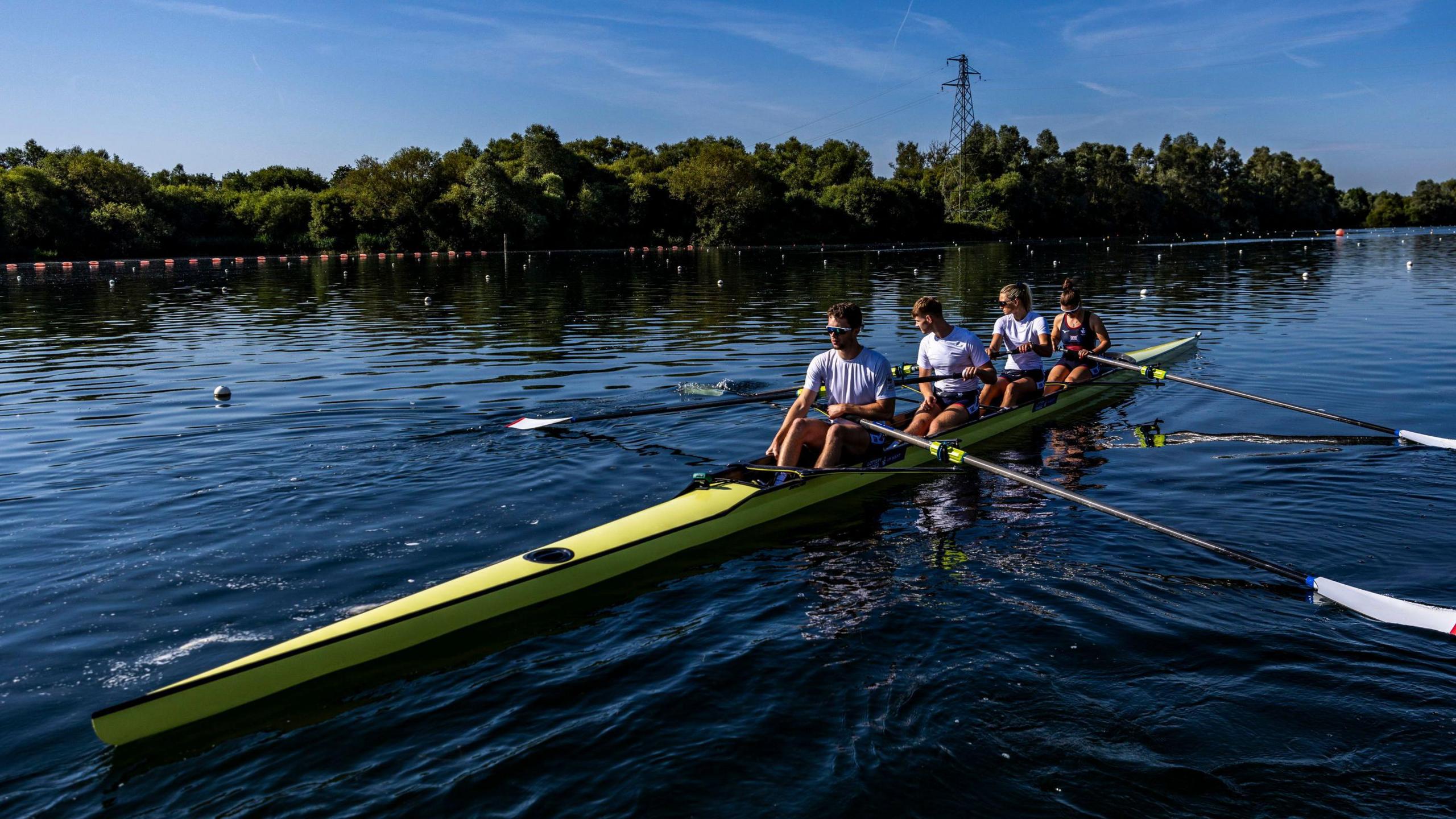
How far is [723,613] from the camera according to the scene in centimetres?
660

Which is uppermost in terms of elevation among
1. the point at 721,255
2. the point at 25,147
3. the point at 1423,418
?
the point at 25,147

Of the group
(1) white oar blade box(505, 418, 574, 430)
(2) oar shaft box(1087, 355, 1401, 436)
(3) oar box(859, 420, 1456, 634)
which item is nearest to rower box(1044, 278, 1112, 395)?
(2) oar shaft box(1087, 355, 1401, 436)

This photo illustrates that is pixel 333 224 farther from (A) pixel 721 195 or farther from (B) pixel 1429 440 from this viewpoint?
(B) pixel 1429 440

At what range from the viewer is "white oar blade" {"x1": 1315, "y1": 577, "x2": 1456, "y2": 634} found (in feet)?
19.0

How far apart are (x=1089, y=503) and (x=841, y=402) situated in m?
2.73

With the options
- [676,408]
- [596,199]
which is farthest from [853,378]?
[596,199]

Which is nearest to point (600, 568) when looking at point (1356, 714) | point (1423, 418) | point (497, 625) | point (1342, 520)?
point (497, 625)

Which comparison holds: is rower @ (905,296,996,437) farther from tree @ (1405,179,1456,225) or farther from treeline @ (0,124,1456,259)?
tree @ (1405,179,1456,225)

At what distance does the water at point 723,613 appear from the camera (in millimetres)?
4574

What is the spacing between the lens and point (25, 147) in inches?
Result: 3501

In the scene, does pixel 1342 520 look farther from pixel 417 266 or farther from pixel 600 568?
pixel 417 266

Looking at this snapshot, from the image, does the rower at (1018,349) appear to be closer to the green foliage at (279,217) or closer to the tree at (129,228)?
the tree at (129,228)

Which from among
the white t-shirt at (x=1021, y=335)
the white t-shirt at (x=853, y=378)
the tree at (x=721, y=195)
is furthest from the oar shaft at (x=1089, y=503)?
the tree at (x=721, y=195)

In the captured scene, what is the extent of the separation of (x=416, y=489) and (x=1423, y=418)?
43.0ft
